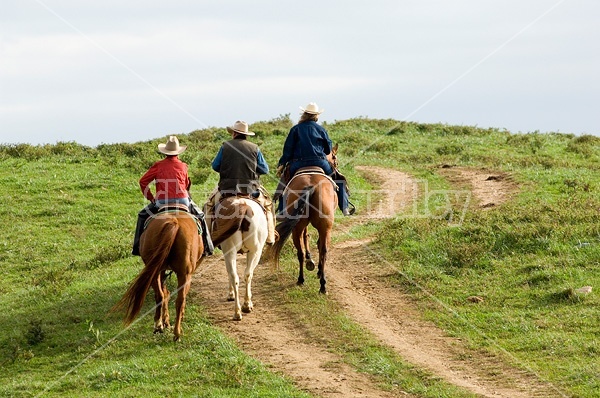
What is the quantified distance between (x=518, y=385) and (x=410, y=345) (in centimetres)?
210

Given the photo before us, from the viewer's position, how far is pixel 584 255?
52.5 ft

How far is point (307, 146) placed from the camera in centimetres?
1599

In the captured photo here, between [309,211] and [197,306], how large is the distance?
8.47ft

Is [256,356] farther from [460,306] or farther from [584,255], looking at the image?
[584,255]

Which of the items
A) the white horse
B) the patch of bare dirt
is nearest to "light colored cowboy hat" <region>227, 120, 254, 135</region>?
the white horse

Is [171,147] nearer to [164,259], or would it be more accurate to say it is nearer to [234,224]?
[234,224]

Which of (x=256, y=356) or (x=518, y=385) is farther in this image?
(x=256, y=356)

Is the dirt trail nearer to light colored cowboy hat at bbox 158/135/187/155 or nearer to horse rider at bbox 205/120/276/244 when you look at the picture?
horse rider at bbox 205/120/276/244

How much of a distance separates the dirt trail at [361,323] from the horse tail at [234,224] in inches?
54.3

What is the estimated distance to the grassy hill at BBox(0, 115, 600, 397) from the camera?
1151 centimetres

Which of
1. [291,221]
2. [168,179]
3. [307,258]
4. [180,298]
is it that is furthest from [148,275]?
[307,258]

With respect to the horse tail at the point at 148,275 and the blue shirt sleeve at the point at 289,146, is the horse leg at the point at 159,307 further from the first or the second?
the blue shirt sleeve at the point at 289,146

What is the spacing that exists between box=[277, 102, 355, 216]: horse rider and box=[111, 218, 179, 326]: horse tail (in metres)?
3.86

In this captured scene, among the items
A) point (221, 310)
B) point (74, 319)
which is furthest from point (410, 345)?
point (74, 319)
